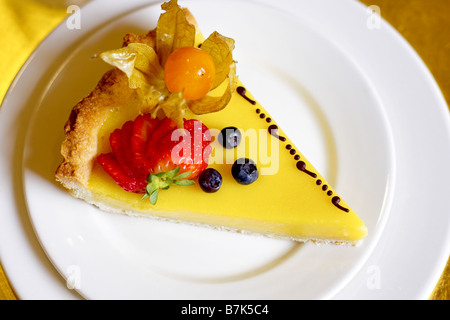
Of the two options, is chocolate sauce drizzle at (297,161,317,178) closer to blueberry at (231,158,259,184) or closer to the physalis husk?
blueberry at (231,158,259,184)

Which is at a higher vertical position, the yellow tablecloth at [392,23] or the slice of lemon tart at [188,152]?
the yellow tablecloth at [392,23]

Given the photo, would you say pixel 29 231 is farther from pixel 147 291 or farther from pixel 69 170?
pixel 147 291

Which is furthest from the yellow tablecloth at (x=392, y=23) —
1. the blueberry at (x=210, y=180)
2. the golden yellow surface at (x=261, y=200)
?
the blueberry at (x=210, y=180)

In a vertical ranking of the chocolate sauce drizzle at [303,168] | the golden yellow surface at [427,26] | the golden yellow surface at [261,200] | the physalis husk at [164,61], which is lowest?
the golden yellow surface at [261,200]

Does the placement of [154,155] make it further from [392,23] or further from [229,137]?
[392,23]

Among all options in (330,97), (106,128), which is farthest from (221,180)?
(330,97)

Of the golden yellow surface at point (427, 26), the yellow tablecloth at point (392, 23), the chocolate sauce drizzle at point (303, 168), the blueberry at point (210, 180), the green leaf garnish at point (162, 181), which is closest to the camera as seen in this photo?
the green leaf garnish at point (162, 181)

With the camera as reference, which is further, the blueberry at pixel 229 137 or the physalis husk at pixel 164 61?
the blueberry at pixel 229 137

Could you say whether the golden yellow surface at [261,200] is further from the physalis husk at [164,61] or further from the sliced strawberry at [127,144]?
the physalis husk at [164,61]
